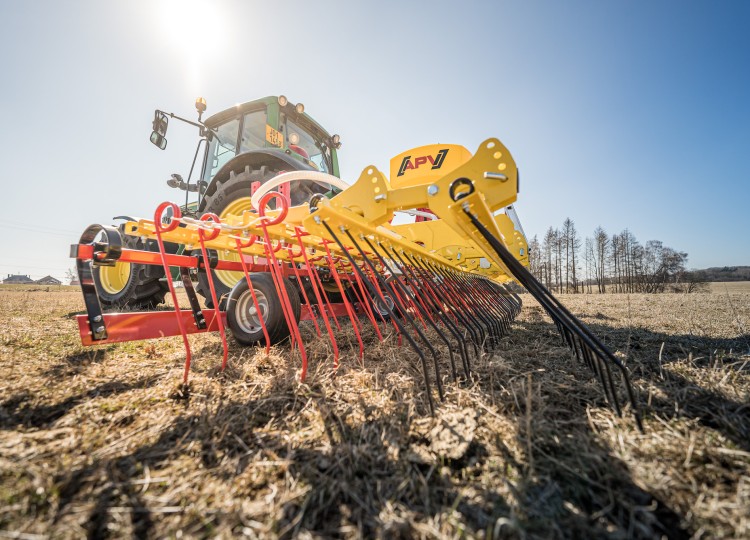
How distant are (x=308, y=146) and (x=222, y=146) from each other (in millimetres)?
1315

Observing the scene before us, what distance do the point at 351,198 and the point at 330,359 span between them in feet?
3.31

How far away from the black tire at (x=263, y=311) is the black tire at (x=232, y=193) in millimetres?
690

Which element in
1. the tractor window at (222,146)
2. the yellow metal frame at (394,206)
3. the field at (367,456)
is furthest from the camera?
the tractor window at (222,146)

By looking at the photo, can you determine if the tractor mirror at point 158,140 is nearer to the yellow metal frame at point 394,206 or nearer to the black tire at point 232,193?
the black tire at point 232,193

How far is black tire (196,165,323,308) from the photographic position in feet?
9.64

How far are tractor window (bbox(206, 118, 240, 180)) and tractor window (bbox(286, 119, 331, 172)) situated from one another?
2.45ft

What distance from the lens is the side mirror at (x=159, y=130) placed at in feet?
12.4

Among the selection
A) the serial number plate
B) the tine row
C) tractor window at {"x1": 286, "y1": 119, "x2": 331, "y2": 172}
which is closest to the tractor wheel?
the serial number plate

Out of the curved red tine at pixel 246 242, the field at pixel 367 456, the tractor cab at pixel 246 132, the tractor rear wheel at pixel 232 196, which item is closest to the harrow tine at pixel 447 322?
the field at pixel 367 456

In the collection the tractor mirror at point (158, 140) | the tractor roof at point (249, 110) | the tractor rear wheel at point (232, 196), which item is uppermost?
the tractor roof at point (249, 110)

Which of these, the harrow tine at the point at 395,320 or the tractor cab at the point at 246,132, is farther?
the tractor cab at the point at 246,132

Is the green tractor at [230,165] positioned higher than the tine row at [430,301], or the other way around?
the green tractor at [230,165]

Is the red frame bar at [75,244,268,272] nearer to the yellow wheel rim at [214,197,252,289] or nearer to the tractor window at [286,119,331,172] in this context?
the yellow wheel rim at [214,197,252,289]

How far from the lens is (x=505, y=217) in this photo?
3.14 meters
